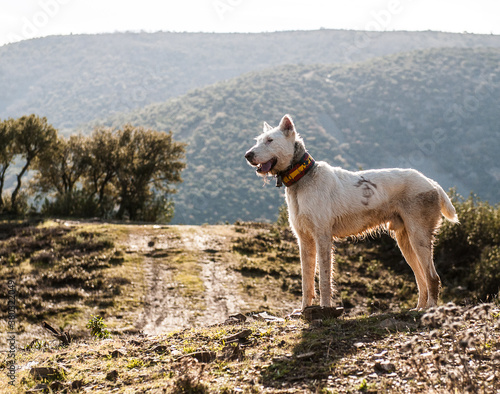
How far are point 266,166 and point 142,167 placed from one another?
27.3 meters

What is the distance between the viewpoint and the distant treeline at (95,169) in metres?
31.4

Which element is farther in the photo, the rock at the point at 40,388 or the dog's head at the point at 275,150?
the dog's head at the point at 275,150

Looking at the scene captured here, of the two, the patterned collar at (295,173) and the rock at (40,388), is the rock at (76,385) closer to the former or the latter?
the rock at (40,388)

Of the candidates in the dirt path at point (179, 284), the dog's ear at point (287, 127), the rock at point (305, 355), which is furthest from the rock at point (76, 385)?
the dirt path at point (179, 284)

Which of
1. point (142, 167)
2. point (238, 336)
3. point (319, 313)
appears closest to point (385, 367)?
point (238, 336)

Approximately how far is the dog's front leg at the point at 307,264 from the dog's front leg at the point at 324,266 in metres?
0.36

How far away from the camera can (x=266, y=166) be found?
7516 mm

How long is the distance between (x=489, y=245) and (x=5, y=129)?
27.4 metres

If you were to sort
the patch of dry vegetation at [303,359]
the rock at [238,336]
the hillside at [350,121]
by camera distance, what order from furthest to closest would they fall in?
the hillside at [350,121] → the rock at [238,336] → the patch of dry vegetation at [303,359]

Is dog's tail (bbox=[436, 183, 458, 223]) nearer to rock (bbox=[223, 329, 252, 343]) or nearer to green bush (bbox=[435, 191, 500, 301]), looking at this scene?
rock (bbox=[223, 329, 252, 343])

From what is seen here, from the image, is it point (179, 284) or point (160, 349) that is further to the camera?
point (179, 284)

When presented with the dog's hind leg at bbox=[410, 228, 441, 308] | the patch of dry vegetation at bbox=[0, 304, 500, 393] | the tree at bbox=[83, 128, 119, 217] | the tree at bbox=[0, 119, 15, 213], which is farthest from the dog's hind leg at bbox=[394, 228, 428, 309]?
the tree at bbox=[0, 119, 15, 213]

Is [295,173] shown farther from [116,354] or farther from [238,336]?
[116,354]

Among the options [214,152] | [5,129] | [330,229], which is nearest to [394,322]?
[330,229]
